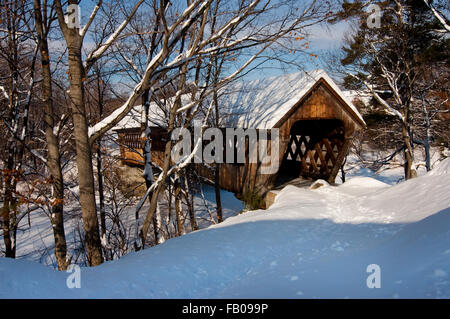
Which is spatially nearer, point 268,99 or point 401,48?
point 268,99

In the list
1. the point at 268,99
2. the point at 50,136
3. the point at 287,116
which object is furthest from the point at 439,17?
the point at 50,136

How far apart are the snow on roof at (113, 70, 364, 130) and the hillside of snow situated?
3581 millimetres

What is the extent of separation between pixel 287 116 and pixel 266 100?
4.57ft

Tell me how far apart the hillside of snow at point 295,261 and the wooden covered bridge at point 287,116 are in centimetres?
327

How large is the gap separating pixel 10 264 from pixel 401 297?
3.02m

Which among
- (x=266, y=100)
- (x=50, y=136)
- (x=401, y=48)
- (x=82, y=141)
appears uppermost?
(x=401, y=48)

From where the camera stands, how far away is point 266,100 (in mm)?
8680

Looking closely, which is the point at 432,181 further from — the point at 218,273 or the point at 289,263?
the point at 218,273

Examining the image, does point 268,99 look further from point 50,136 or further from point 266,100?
point 50,136

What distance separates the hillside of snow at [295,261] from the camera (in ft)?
6.97

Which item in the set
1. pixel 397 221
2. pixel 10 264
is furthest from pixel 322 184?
pixel 10 264

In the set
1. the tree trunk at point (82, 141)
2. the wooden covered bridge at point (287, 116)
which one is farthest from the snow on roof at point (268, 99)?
the tree trunk at point (82, 141)

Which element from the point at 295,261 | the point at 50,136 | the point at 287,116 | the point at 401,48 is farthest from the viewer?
the point at 401,48

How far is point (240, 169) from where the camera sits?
8961 mm
